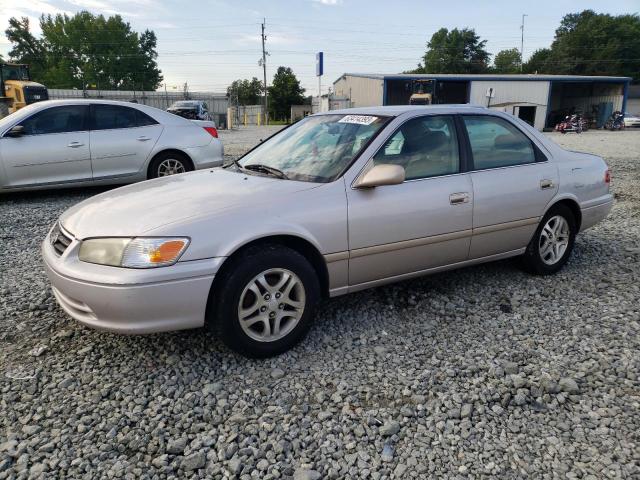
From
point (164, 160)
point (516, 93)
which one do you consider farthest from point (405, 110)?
point (516, 93)

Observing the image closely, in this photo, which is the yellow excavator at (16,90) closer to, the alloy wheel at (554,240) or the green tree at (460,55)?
the alloy wheel at (554,240)

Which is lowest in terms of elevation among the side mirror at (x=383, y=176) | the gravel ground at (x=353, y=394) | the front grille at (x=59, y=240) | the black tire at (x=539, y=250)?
the gravel ground at (x=353, y=394)

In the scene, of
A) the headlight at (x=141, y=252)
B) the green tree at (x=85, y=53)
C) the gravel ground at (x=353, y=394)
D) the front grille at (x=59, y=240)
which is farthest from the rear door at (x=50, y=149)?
the green tree at (x=85, y=53)

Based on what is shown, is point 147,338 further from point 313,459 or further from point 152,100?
point 152,100

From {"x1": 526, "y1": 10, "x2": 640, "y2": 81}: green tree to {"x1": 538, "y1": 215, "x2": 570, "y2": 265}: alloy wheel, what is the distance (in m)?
86.5

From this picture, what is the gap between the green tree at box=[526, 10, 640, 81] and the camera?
7662 centimetres

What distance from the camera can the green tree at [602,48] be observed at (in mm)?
76625

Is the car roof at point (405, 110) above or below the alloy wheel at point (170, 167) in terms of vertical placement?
above

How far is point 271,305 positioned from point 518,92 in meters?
44.1

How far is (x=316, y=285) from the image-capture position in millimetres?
3104

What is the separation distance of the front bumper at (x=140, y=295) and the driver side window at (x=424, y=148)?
1471mm

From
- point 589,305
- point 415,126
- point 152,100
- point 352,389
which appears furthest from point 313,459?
point 152,100

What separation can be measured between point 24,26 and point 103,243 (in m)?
103

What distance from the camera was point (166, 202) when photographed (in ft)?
10.2
